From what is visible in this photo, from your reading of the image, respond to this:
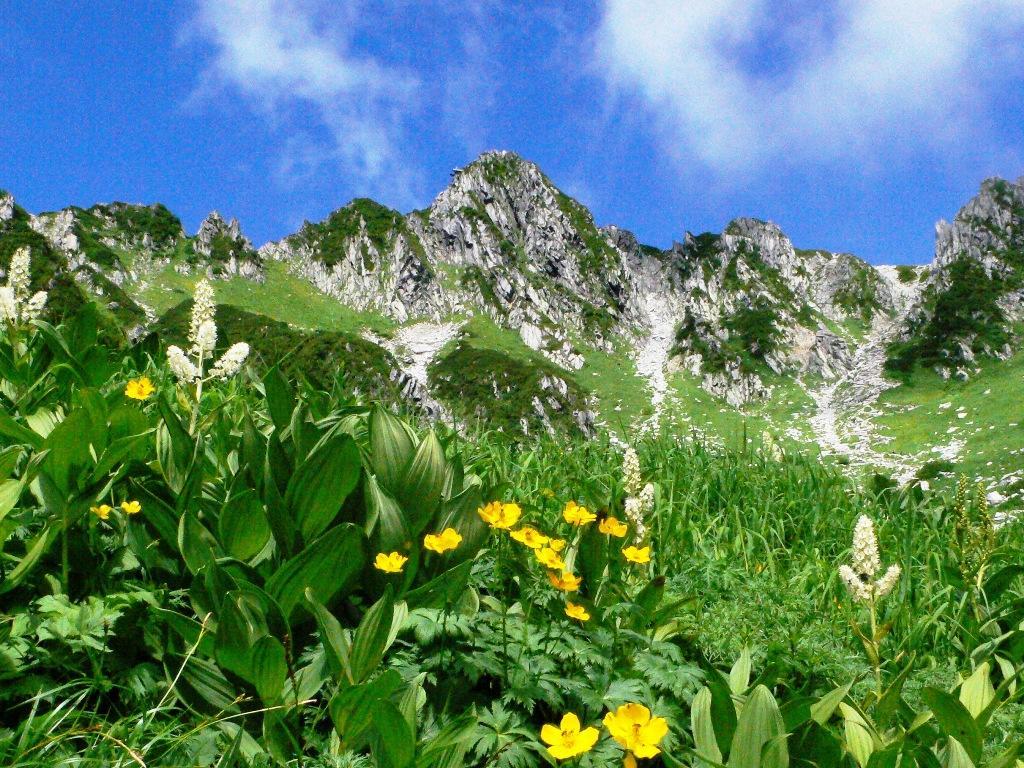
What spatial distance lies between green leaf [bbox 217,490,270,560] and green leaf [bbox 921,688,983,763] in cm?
263

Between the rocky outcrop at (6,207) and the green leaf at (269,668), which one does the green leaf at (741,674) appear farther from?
the rocky outcrop at (6,207)

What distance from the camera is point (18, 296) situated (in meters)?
5.41

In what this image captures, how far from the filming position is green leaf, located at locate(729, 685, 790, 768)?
2275mm

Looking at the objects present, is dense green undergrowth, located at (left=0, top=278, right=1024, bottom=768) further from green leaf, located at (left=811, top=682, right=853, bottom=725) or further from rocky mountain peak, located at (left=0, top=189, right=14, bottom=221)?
rocky mountain peak, located at (left=0, top=189, right=14, bottom=221)

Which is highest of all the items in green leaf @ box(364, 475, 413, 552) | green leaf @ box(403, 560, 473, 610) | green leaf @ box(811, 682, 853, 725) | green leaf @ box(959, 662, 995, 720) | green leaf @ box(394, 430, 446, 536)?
green leaf @ box(394, 430, 446, 536)

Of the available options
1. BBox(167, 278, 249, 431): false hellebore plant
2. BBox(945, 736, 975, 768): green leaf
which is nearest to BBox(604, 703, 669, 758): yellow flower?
BBox(945, 736, 975, 768): green leaf

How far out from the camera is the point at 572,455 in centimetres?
665

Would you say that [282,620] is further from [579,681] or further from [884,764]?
[884,764]

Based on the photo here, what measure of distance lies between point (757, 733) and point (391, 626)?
1.32 m

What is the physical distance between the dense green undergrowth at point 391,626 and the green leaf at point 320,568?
11 mm

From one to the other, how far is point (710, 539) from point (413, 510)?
2.37 m

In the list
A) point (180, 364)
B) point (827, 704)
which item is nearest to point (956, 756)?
point (827, 704)

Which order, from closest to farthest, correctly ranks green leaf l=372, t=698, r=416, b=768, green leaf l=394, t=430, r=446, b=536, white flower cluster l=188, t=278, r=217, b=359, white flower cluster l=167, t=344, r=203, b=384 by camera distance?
green leaf l=372, t=698, r=416, b=768 < green leaf l=394, t=430, r=446, b=536 < white flower cluster l=167, t=344, r=203, b=384 < white flower cluster l=188, t=278, r=217, b=359

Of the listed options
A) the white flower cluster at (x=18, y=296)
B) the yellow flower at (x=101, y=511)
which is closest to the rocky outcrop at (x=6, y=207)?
the white flower cluster at (x=18, y=296)
